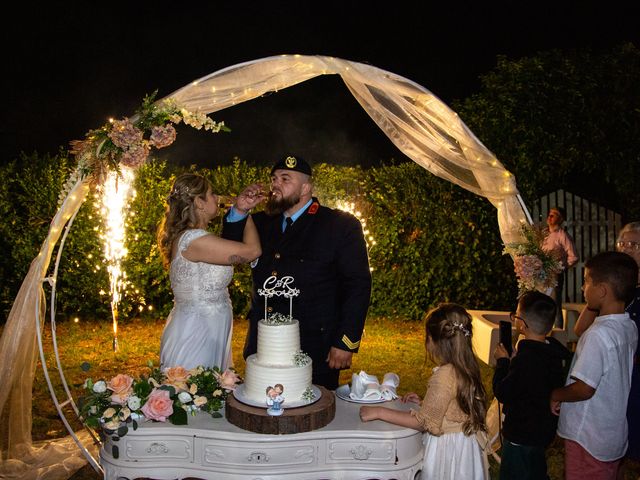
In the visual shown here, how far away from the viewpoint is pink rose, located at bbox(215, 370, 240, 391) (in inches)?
142

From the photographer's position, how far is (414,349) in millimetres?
9094

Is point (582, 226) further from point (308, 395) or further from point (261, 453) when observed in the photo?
point (261, 453)

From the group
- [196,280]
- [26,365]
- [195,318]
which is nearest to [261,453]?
[195,318]

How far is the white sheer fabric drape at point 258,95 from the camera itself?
14.5 ft

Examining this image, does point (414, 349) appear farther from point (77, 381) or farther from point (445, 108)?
point (445, 108)

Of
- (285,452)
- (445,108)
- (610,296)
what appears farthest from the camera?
(445,108)

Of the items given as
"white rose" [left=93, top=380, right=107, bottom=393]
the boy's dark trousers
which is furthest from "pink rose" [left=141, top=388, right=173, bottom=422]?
the boy's dark trousers

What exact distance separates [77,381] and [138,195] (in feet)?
11.6

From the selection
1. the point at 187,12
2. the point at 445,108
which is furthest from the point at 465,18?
the point at 445,108

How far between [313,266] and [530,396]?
5.49 feet

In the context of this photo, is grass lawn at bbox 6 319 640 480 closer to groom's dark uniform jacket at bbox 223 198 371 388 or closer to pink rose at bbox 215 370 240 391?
groom's dark uniform jacket at bbox 223 198 371 388

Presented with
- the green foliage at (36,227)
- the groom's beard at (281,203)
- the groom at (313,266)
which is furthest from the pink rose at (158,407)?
the green foliage at (36,227)

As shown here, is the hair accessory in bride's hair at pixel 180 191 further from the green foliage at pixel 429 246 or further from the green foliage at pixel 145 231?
the green foliage at pixel 429 246

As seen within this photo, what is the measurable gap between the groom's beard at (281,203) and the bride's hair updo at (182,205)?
477 mm
